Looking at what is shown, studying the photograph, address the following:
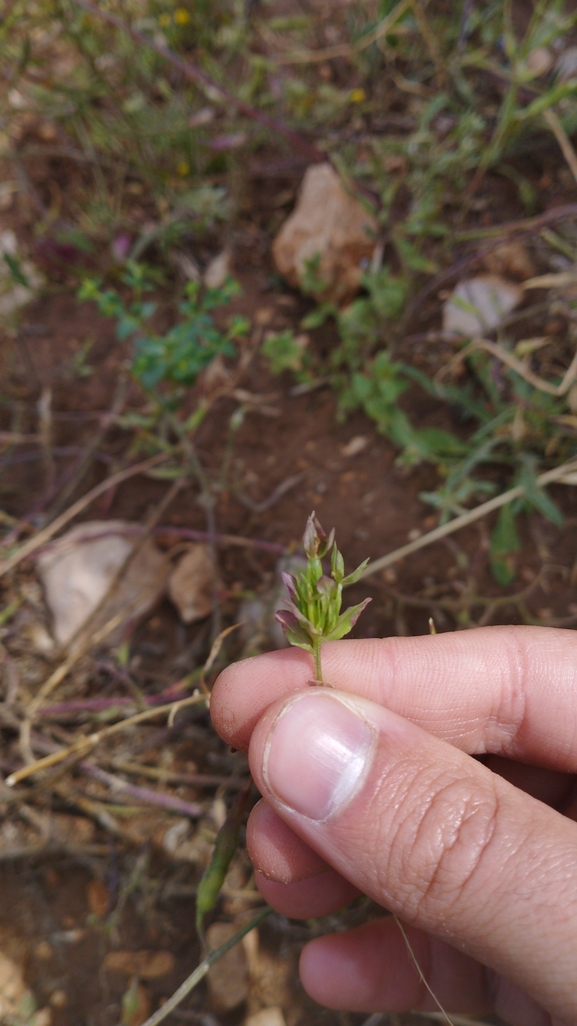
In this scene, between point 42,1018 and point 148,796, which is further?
point 148,796

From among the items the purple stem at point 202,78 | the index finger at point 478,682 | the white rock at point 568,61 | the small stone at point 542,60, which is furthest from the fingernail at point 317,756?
the small stone at point 542,60

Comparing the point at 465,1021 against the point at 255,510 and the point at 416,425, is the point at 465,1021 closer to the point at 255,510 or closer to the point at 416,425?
the point at 255,510

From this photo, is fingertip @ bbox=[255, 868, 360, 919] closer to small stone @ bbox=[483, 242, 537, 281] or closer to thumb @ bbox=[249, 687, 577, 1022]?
thumb @ bbox=[249, 687, 577, 1022]

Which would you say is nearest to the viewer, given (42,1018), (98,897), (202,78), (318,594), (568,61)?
(318,594)

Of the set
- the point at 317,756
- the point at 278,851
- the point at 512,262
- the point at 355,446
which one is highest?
the point at 512,262

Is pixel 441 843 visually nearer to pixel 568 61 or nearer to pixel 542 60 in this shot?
pixel 568 61

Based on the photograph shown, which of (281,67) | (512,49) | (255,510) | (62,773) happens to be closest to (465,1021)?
(62,773)

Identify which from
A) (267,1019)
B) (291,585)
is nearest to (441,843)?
(291,585)
